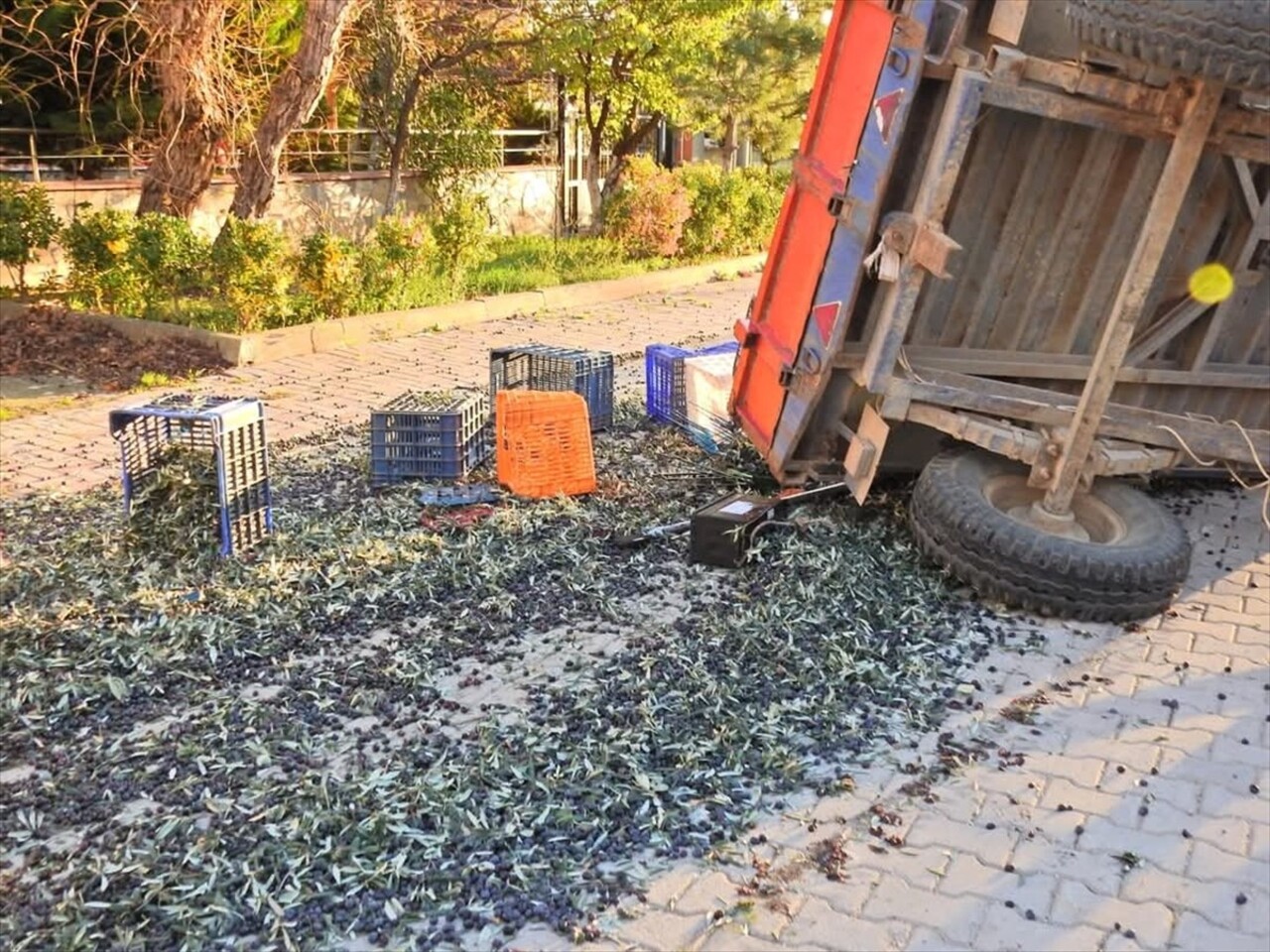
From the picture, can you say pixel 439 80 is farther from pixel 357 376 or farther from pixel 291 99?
pixel 357 376

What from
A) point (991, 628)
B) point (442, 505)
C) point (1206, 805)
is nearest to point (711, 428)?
point (442, 505)

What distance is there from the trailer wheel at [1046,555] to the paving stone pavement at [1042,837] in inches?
9.5

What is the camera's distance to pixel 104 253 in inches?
394

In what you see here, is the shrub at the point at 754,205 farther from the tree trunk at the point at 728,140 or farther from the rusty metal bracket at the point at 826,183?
the rusty metal bracket at the point at 826,183

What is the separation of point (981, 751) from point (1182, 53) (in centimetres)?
276

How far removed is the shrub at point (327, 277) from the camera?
10500 millimetres

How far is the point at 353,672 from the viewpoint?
4.38m

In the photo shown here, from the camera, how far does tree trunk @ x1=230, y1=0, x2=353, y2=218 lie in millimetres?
10906

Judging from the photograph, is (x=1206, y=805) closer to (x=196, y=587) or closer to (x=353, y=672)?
(x=353, y=672)

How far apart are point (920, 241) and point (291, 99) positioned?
28.6 ft

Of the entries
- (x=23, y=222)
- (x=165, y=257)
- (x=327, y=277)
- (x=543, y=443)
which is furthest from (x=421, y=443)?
(x=23, y=222)

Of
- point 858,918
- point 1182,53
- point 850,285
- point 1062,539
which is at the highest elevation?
point 1182,53

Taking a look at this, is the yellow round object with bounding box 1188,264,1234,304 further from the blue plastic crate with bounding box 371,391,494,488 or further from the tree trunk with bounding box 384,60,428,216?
the tree trunk with bounding box 384,60,428,216

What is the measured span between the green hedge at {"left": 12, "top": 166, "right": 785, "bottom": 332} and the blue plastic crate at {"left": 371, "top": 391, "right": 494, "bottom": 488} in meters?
4.32
